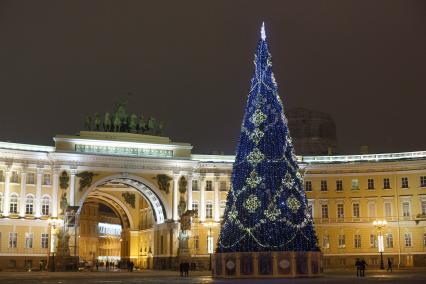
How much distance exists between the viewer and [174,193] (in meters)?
75.9

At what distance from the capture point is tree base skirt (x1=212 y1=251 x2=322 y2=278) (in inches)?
1590

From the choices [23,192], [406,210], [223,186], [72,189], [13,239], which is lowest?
[13,239]

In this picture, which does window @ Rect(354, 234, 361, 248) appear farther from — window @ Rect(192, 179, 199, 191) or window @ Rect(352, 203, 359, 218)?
window @ Rect(192, 179, 199, 191)

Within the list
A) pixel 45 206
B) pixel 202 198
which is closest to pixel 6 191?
pixel 45 206

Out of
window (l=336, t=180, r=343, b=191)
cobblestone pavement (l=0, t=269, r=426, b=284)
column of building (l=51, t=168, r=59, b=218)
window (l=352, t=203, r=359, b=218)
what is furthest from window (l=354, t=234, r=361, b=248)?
column of building (l=51, t=168, r=59, b=218)

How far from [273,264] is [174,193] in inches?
1430

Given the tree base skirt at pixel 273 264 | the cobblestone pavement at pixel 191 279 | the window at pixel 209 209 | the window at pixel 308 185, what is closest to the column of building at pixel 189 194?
the window at pixel 209 209

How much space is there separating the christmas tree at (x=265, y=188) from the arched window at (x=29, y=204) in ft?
112

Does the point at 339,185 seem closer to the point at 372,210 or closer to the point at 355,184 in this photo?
the point at 355,184

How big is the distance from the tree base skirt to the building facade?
3196 cm

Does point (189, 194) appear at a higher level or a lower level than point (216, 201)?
higher

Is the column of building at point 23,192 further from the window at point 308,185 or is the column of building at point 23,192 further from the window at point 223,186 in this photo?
the window at point 308,185

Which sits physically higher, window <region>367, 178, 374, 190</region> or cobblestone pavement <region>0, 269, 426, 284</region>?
window <region>367, 178, 374, 190</region>

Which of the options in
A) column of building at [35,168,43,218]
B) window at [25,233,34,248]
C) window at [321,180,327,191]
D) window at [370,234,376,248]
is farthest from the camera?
window at [321,180,327,191]
